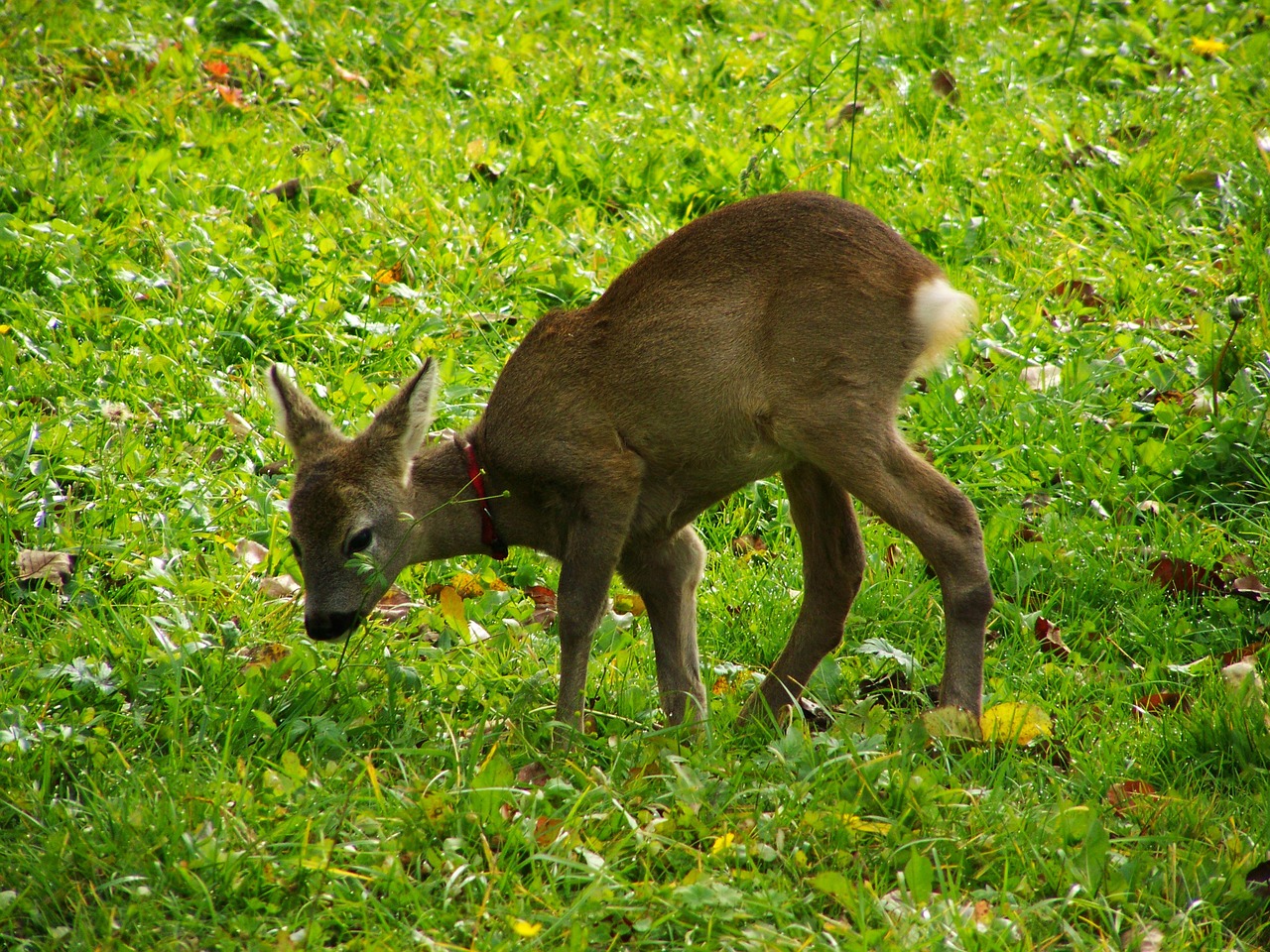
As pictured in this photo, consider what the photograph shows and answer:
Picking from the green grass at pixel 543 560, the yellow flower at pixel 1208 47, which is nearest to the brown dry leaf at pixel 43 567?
the green grass at pixel 543 560

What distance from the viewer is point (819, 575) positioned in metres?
4.21

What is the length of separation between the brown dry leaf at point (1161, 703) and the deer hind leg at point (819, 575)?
35.7 inches

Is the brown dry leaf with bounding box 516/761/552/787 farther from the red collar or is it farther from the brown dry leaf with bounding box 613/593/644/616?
the brown dry leaf with bounding box 613/593/644/616

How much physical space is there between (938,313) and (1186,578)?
140cm

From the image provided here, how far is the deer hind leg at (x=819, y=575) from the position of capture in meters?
4.18

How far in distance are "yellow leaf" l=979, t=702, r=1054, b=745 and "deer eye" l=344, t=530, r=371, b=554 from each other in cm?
189

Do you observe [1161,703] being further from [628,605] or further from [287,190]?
[287,190]

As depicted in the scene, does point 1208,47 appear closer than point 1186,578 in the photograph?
No

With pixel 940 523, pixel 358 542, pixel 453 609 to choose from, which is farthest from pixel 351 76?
pixel 940 523

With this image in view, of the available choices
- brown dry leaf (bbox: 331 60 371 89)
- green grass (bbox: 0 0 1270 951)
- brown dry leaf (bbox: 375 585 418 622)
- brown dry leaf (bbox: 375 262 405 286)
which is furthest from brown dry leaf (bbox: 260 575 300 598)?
brown dry leaf (bbox: 331 60 371 89)

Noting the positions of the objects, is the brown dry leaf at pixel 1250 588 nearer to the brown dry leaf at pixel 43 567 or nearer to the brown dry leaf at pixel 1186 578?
the brown dry leaf at pixel 1186 578

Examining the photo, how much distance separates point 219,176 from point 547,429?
3213 mm

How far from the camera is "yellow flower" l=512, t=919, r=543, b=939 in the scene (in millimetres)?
2756

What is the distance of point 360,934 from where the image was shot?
2854 millimetres
